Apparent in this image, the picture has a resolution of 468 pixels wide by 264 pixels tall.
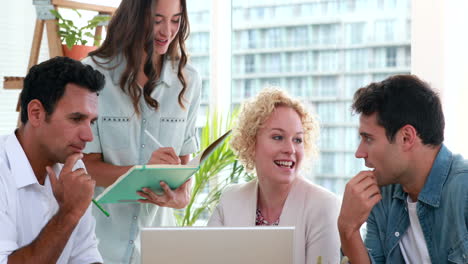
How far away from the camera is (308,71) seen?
160 inches

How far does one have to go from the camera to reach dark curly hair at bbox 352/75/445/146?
1927 millimetres

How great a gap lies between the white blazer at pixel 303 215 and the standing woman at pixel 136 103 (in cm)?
21

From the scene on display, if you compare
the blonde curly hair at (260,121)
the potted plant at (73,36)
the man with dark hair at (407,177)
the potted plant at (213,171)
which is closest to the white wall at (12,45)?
the potted plant at (73,36)

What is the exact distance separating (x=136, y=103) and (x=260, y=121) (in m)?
0.56

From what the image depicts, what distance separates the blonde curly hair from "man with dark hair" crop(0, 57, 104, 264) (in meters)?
0.79

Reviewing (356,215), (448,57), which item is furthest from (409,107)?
(448,57)

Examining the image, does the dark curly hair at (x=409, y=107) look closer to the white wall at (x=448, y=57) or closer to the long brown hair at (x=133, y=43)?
the long brown hair at (x=133, y=43)

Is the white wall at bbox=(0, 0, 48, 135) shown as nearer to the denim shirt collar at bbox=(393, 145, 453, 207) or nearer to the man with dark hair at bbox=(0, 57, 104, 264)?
the man with dark hair at bbox=(0, 57, 104, 264)

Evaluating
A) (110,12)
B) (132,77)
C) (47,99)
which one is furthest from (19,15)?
(47,99)

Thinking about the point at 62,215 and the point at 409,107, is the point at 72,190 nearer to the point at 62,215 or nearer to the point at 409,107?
the point at 62,215

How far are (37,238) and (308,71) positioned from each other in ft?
8.89

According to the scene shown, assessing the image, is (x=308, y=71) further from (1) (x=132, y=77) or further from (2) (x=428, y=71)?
(1) (x=132, y=77)

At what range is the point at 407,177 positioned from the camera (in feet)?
6.48

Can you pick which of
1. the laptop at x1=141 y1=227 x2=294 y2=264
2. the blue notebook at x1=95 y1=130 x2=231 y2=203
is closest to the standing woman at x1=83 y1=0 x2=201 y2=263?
the blue notebook at x1=95 y1=130 x2=231 y2=203
